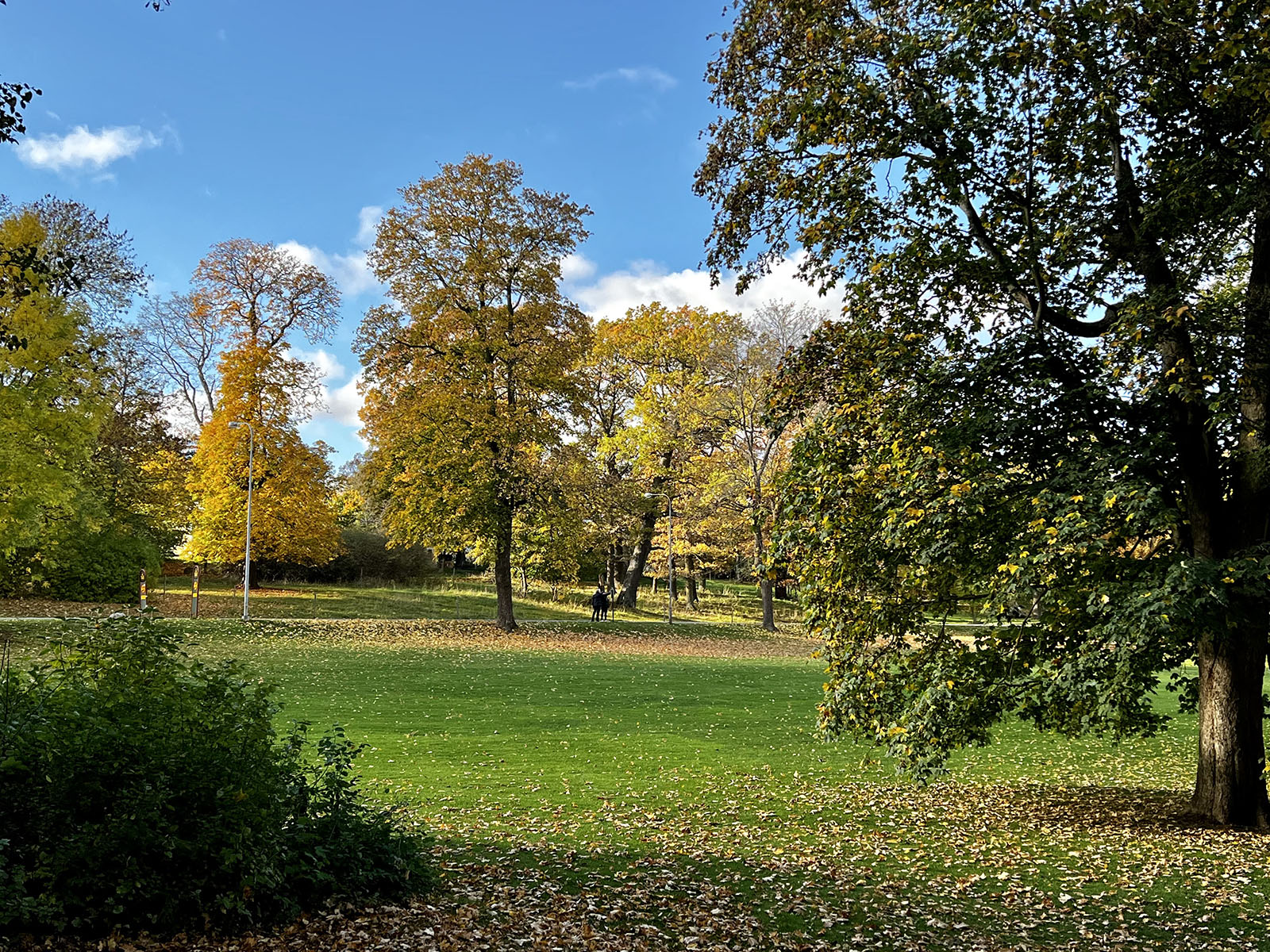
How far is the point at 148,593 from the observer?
32.4 meters

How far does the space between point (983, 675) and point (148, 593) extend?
105ft

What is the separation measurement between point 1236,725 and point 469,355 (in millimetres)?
23679

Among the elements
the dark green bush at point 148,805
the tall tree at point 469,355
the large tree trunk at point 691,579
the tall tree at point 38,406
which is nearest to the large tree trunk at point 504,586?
the tall tree at point 469,355

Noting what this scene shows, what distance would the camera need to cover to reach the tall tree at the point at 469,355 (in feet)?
91.4

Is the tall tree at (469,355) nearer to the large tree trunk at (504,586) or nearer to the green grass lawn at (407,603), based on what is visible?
the large tree trunk at (504,586)

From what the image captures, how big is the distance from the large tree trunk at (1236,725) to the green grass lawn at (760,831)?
412mm

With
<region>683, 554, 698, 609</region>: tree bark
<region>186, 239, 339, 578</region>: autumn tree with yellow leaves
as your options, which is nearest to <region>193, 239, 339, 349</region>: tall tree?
<region>186, 239, 339, 578</region>: autumn tree with yellow leaves

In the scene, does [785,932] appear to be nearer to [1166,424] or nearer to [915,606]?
[915,606]

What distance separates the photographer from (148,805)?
454 cm

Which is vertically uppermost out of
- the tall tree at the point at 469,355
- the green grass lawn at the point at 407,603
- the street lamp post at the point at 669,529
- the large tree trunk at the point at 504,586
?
the tall tree at the point at 469,355

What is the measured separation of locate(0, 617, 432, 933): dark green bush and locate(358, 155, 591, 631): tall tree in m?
22.1

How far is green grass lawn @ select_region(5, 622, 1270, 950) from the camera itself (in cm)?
615

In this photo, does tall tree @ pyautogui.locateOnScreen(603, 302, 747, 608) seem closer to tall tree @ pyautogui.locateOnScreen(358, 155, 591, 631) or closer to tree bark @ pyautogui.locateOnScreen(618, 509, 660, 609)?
tree bark @ pyautogui.locateOnScreen(618, 509, 660, 609)

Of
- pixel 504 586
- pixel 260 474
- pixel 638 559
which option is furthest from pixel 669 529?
pixel 260 474
